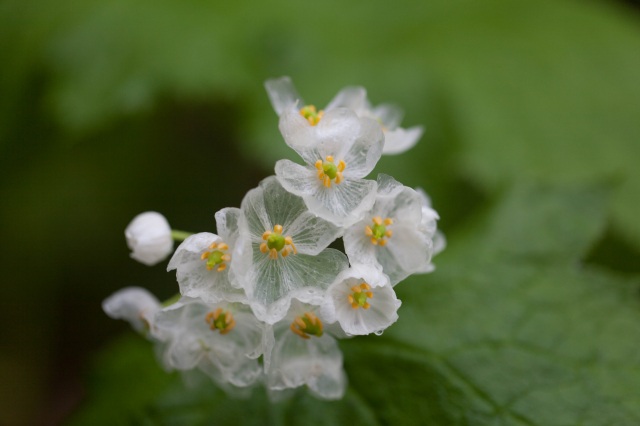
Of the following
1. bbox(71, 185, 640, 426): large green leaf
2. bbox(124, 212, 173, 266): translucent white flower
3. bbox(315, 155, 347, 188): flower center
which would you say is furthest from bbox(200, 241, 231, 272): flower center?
bbox(71, 185, 640, 426): large green leaf

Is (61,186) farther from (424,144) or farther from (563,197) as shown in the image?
(563,197)

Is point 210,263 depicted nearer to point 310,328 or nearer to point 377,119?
point 310,328

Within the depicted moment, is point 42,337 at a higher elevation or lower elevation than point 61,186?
lower

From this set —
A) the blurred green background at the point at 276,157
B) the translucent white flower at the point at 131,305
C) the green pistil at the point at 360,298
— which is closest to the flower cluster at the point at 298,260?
the green pistil at the point at 360,298

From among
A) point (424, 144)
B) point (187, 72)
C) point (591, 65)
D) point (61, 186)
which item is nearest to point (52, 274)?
point (61, 186)

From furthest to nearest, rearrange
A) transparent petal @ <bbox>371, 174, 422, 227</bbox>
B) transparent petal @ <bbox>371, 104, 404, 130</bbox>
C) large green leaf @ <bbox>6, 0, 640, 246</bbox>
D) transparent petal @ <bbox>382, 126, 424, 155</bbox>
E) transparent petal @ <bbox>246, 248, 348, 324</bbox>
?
large green leaf @ <bbox>6, 0, 640, 246</bbox>
transparent petal @ <bbox>371, 104, 404, 130</bbox>
transparent petal @ <bbox>382, 126, 424, 155</bbox>
transparent petal @ <bbox>371, 174, 422, 227</bbox>
transparent petal @ <bbox>246, 248, 348, 324</bbox>

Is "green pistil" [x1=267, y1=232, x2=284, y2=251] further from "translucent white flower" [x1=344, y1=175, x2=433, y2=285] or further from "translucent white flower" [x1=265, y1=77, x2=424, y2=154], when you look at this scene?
"translucent white flower" [x1=265, y1=77, x2=424, y2=154]

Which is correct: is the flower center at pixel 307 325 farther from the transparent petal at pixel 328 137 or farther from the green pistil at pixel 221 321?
the transparent petal at pixel 328 137
